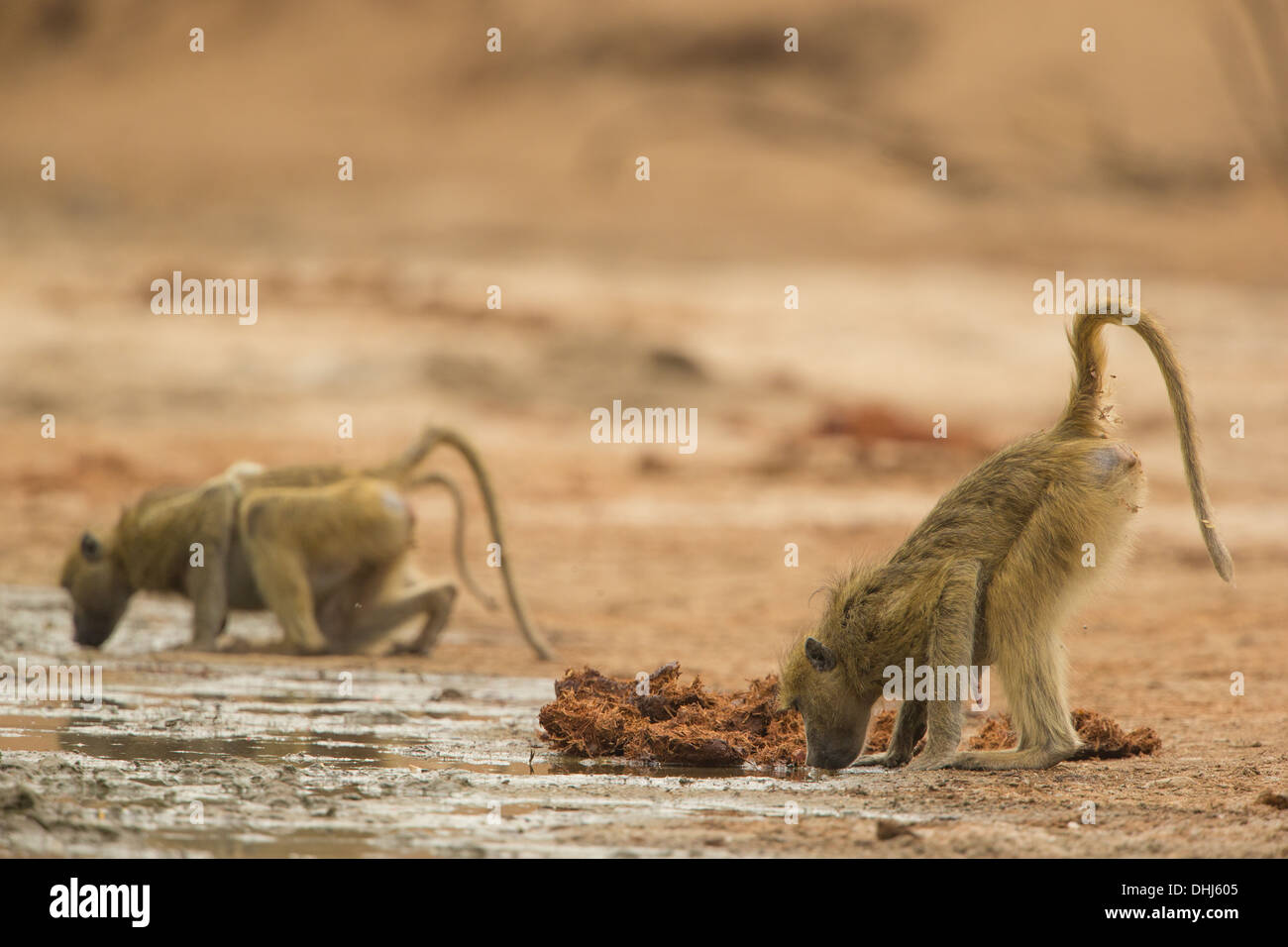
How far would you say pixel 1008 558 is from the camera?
620cm

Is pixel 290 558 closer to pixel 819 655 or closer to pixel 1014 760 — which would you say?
pixel 819 655

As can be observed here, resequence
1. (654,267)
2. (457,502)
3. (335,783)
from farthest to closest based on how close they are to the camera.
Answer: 1. (654,267)
2. (457,502)
3. (335,783)

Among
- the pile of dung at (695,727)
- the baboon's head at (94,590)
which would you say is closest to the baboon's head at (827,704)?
the pile of dung at (695,727)

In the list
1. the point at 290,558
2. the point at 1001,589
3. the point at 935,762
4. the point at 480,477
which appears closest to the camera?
the point at 1001,589

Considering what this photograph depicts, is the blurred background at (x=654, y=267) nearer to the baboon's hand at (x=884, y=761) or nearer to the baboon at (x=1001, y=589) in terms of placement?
the baboon's hand at (x=884, y=761)

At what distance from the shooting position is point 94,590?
10797 mm

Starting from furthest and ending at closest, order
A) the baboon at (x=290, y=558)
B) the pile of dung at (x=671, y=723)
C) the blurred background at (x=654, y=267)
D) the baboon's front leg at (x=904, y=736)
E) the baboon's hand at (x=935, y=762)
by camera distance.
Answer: the blurred background at (x=654, y=267) < the baboon at (x=290, y=558) < the pile of dung at (x=671, y=723) < the baboon's front leg at (x=904, y=736) < the baboon's hand at (x=935, y=762)

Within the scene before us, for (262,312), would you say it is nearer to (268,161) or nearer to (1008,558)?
(268,161)

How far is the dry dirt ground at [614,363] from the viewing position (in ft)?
18.9

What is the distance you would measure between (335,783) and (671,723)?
1780 mm

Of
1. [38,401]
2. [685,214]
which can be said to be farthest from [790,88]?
[38,401]

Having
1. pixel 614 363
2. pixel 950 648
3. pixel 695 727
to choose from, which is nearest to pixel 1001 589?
pixel 950 648

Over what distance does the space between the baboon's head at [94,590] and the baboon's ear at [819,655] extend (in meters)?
6.46

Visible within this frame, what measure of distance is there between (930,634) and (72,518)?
49.4 feet
